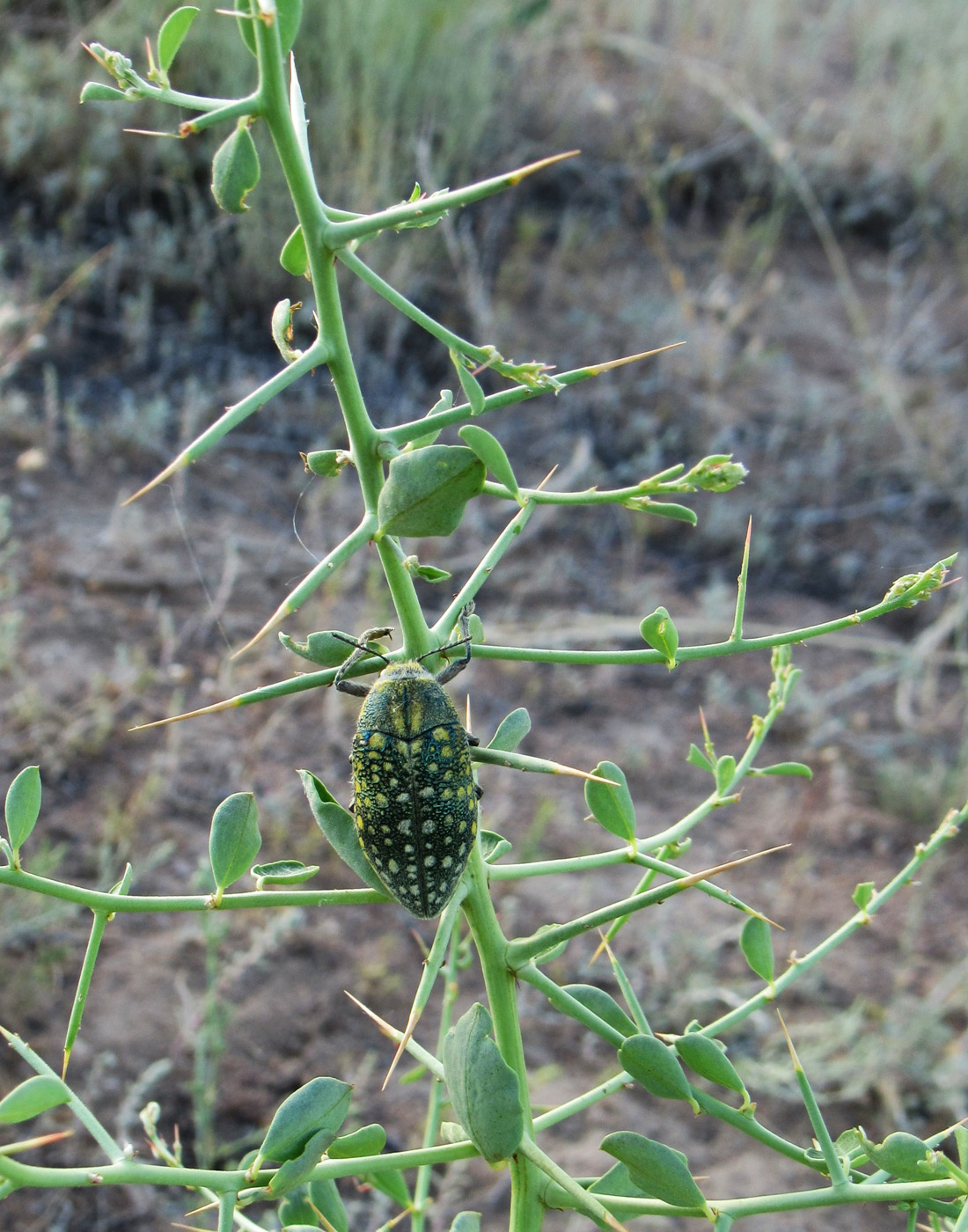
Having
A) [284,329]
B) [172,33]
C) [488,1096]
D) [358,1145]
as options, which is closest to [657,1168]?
[488,1096]

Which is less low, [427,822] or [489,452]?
[489,452]

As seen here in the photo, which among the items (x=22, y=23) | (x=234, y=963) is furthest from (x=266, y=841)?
(x=22, y=23)

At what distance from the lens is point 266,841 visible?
311cm

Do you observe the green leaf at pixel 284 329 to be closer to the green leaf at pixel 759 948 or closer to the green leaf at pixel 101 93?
the green leaf at pixel 101 93

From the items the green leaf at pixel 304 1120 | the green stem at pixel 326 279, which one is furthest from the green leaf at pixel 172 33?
the green leaf at pixel 304 1120

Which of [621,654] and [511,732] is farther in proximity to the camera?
[511,732]

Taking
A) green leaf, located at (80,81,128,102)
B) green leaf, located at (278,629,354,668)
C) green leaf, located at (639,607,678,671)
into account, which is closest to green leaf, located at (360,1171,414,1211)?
green leaf, located at (278,629,354,668)

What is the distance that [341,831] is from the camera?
1083mm

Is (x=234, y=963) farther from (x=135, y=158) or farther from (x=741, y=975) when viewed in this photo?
(x=135, y=158)

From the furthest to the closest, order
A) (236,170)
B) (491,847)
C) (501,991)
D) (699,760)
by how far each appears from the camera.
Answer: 1. (699,760)
2. (491,847)
3. (501,991)
4. (236,170)

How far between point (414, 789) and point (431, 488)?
1.25ft

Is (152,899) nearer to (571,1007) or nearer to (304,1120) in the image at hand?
(304,1120)

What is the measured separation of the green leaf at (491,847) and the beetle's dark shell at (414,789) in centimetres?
13

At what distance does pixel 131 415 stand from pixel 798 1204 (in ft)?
12.1
